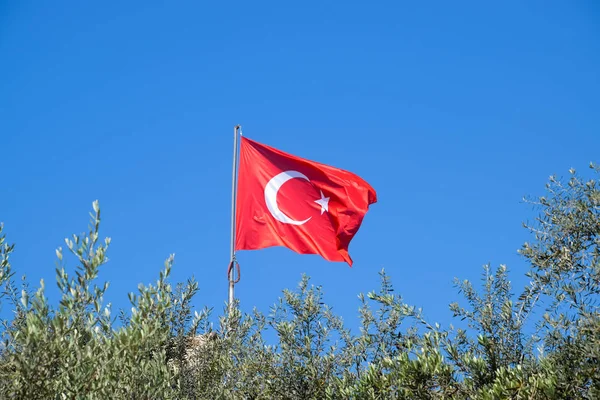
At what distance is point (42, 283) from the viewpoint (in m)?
9.35

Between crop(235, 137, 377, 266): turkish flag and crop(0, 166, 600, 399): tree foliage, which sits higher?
crop(235, 137, 377, 266): turkish flag

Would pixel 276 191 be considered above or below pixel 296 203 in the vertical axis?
above

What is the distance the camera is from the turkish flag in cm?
1803

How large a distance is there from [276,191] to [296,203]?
56cm

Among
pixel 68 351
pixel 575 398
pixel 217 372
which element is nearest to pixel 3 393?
pixel 68 351

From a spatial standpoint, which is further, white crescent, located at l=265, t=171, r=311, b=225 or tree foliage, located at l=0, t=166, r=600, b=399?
white crescent, located at l=265, t=171, r=311, b=225

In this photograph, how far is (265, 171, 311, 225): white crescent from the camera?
18.2 m

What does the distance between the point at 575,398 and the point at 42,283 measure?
7254 mm

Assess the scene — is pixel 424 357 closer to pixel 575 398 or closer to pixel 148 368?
pixel 575 398

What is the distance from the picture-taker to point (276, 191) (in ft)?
61.1

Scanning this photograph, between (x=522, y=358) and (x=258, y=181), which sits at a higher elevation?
(x=258, y=181)

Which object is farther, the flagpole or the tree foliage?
the flagpole

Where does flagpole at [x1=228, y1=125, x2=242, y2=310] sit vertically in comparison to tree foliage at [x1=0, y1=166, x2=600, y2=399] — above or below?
above

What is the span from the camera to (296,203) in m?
18.6
